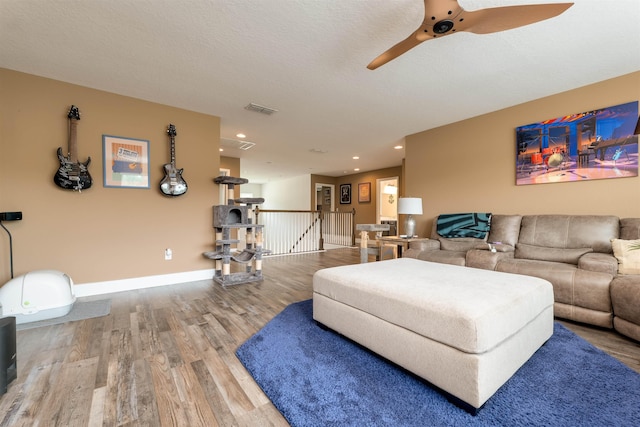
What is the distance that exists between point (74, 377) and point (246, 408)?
1102 mm

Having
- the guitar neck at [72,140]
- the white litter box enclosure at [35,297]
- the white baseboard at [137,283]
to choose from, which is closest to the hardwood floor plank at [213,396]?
the white litter box enclosure at [35,297]

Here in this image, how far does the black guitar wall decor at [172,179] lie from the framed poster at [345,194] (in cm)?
668

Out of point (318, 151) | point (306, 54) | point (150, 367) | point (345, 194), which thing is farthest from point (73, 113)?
point (345, 194)

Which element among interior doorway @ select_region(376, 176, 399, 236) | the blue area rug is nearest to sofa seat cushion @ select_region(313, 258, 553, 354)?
the blue area rug

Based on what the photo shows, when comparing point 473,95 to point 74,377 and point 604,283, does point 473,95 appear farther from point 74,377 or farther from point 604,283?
point 74,377

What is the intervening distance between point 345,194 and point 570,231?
7243mm

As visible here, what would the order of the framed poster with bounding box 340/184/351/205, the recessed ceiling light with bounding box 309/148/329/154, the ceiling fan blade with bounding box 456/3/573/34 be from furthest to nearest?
the framed poster with bounding box 340/184/351/205
the recessed ceiling light with bounding box 309/148/329/154
the ceiling fan blade with bounding box 456/3/573/34

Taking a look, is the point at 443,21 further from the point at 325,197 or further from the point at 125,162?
the point at 325,197

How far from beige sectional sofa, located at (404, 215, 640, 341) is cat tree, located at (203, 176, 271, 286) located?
7.30 ft

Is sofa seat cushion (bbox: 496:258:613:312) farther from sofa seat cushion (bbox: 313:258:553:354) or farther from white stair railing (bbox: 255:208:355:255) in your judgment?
white stair railing (bbox: 255:208:355:255)

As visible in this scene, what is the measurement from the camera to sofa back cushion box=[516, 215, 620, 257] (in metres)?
2.57

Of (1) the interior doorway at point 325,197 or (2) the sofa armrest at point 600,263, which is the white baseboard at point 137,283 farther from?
(1) the interior doorway at point 325,197

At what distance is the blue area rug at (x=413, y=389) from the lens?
1183mm

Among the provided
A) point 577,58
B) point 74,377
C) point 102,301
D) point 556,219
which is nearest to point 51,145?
point 102,301
